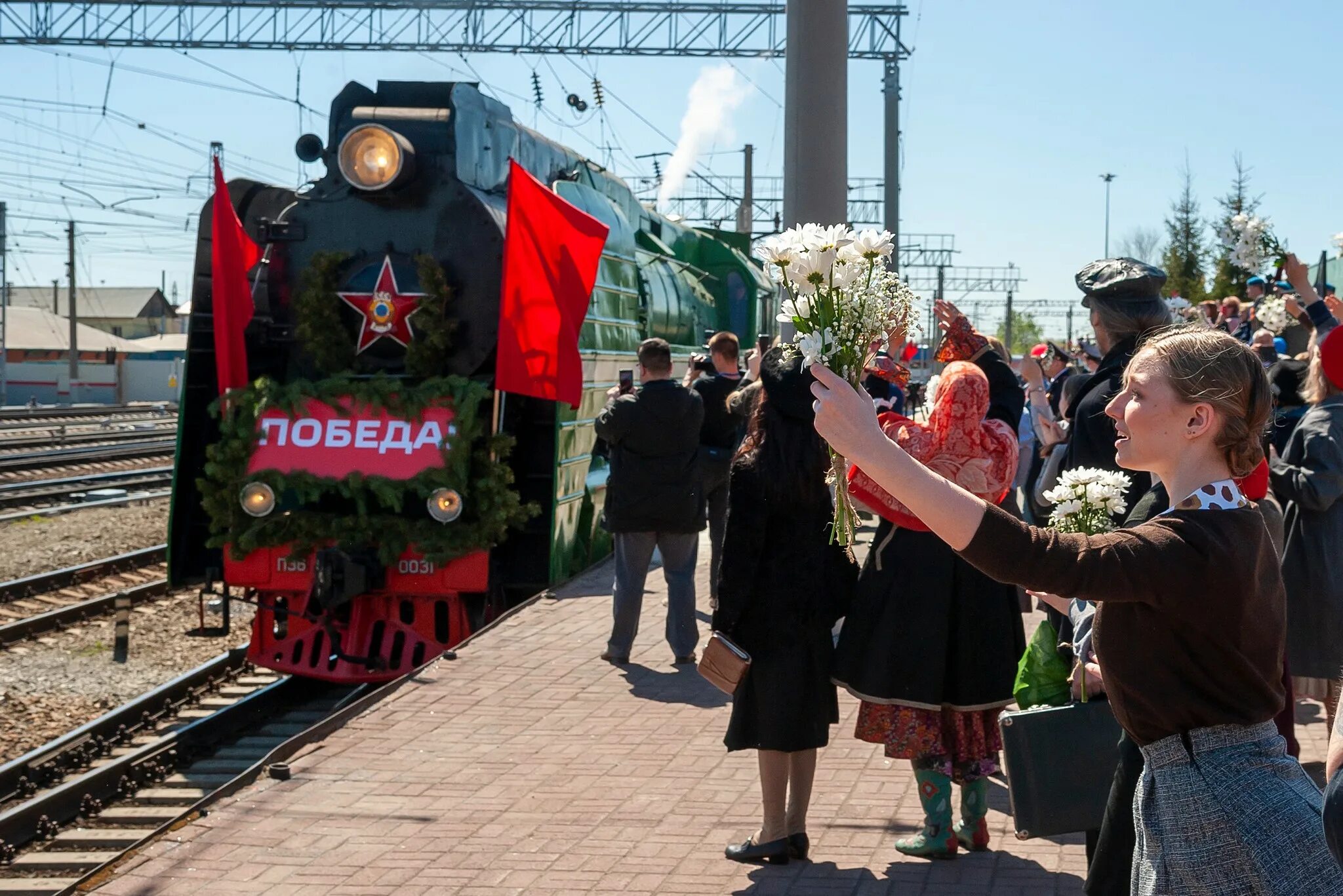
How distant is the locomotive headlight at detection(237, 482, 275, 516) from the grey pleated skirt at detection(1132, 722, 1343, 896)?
271 inches

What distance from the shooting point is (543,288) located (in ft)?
29.0

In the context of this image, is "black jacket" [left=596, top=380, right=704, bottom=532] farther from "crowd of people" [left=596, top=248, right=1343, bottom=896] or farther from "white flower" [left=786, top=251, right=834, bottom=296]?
"white flower" [left=786, top=251, right=834, bottom=296]

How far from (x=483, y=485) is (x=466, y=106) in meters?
2.58

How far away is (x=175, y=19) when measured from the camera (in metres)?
24.5

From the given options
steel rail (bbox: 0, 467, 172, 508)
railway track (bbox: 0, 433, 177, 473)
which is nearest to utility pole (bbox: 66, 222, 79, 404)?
railway track (bbox: 0, 433, 177, 473)

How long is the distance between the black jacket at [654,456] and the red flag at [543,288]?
554 mm

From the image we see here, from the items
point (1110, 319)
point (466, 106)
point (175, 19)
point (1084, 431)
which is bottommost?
point (1084, 431)

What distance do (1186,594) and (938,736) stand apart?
8.01ft

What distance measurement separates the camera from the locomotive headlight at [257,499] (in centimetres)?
881

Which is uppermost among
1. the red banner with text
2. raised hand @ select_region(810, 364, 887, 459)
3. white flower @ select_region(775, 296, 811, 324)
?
white flower @ select_region(775, 296, 811, 324)

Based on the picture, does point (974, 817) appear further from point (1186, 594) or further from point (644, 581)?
point (644, 581)

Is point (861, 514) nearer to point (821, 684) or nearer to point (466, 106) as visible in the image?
point (466, 106)

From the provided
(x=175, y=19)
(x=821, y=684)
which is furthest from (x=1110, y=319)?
(x=175, y=19)

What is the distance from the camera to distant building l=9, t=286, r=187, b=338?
9462 cm
